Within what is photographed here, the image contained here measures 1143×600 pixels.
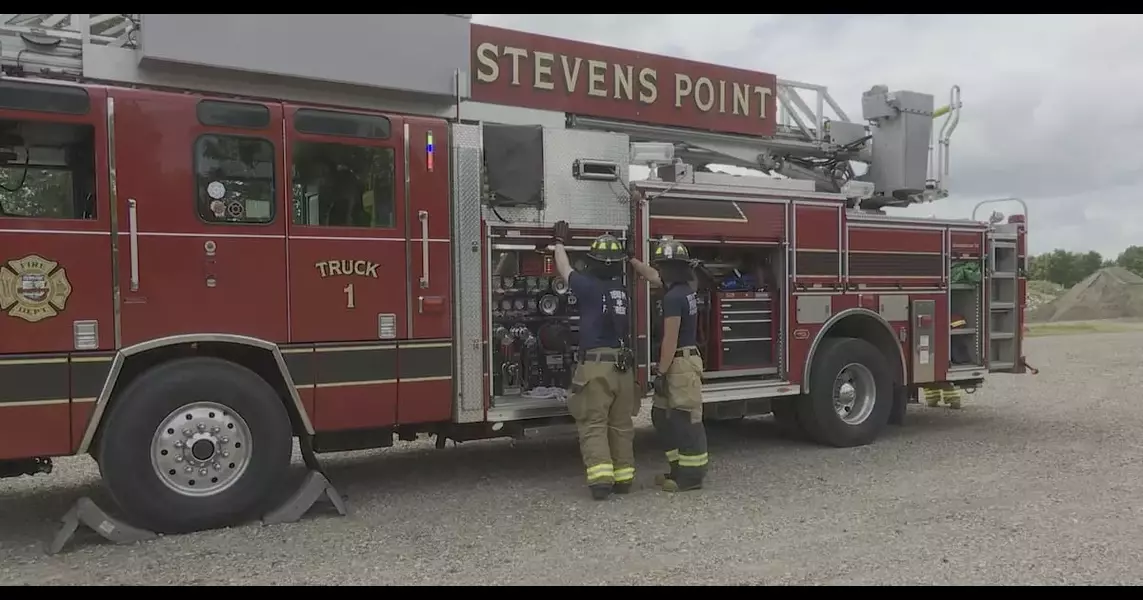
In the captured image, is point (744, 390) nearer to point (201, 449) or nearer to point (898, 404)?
point (898, 404)

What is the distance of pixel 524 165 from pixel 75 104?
Result: 8.73ft

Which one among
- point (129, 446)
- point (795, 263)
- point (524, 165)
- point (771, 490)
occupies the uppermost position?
point (524, 165)

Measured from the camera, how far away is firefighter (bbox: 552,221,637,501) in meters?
6.04

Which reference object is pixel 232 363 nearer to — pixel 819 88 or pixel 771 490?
pixel 771 490

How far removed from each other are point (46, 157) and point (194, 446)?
1.73 metres

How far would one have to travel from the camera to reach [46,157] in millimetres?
4895

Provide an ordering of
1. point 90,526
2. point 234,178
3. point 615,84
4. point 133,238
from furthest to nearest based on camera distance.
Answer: point 615,84 → point 234,178 → point 133,238 → point 90,526

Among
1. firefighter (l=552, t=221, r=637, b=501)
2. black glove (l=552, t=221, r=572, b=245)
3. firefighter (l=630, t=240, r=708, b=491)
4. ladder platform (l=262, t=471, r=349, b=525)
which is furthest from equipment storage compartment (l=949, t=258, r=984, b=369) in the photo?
ladder platform (l=262, t=471, r=349, b=525)

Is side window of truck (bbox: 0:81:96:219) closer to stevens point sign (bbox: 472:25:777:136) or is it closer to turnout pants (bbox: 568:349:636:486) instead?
stevens point sign (bbox: 472:25:777:136)

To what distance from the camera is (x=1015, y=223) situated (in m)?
9.07

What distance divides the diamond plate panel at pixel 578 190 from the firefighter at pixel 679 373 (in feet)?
→ 1.26

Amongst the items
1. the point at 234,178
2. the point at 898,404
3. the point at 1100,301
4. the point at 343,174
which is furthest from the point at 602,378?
the point at 1100,301

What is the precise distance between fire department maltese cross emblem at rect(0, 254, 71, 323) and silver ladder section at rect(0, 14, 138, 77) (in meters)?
1.06
